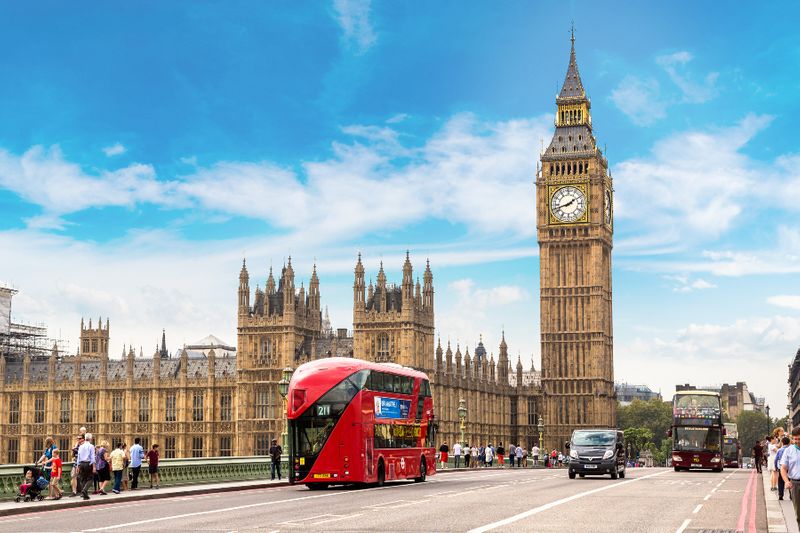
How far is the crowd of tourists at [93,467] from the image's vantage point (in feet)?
111

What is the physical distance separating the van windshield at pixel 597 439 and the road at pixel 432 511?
341 inches

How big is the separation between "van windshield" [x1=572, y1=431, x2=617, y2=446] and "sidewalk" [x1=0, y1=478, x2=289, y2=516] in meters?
12.5

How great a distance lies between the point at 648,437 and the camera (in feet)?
605

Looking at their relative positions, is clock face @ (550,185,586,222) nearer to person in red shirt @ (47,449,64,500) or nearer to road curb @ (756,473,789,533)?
road curb @ (756,473,789,533)

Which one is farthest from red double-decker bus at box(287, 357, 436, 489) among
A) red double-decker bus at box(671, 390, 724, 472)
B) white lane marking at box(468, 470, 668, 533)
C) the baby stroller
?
red double-decker bus at box(671, 390, 724, 472)

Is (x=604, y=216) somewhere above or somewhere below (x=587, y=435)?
above

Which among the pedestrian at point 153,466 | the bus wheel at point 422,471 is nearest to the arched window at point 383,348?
the bus wheel at point 422,471

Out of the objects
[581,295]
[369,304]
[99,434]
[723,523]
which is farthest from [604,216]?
[723,523]

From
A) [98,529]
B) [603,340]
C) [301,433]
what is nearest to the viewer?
[98,529]

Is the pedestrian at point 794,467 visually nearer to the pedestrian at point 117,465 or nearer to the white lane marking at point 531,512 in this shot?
the white lane marking at point 531,512

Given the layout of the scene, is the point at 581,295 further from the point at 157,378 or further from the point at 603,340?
the point at 157,378

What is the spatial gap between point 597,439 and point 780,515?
69.9 ft

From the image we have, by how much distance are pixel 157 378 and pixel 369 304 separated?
2184 cm

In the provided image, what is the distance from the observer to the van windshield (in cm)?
5034
